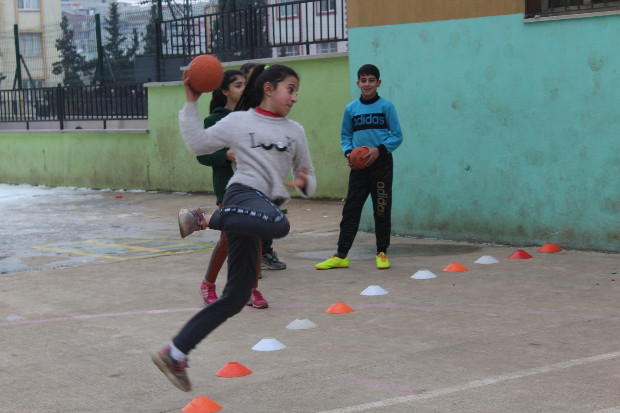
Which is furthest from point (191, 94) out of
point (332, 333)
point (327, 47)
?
point (327, 47)

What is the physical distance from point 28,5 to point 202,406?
187ft

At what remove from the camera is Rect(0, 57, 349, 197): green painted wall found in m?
14.5

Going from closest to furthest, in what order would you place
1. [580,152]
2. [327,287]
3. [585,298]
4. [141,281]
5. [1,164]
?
[585,298] → [327,287] → [141,281] → [580,152] → [1,164]

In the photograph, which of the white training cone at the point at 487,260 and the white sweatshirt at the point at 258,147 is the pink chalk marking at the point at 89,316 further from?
the white training cone at the point at 487,260

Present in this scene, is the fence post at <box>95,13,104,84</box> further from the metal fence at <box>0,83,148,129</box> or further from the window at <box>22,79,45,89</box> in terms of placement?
the window at <box>22,79,45,89</box>

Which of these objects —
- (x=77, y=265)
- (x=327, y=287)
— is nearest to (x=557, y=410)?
(x=327, y=287)

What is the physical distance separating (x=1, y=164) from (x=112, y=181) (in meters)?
4.70

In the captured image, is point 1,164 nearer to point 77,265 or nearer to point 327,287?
point 77,265

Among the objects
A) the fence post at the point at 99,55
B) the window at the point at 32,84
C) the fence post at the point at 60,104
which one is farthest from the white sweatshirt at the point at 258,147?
the window at the point at 32,84

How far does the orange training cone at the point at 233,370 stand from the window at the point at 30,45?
61.7 ft

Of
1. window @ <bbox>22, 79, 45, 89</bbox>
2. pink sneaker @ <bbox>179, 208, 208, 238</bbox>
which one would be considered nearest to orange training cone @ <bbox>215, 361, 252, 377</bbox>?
pink sneaker @ <bbox>179, 208, 208, 238</bbox>

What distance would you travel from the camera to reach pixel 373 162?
8258 mm

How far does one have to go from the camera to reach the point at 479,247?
943cm

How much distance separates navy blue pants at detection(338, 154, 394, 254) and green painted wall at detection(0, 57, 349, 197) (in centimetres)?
577
